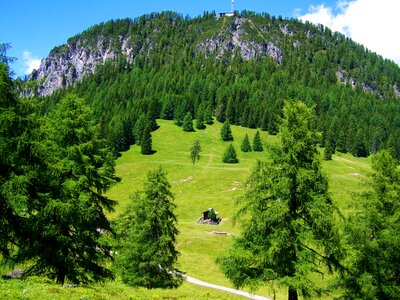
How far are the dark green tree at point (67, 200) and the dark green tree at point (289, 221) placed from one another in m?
7.01

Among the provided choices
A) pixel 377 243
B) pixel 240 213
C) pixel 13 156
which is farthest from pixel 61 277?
pixel 377 243

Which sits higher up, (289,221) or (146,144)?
(289,221)

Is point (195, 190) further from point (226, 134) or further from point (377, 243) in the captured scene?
point (377, 243)

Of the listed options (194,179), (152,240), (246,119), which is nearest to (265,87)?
(246,119)

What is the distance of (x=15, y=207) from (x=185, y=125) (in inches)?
4901

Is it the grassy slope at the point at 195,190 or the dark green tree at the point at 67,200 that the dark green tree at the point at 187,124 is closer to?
the grassy slope at the point at 195,190

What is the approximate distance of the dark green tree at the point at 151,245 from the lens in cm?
2706

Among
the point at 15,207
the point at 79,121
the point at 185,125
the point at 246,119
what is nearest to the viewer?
the point at 15,207

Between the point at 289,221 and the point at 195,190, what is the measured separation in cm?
6514

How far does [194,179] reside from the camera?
87.1 m

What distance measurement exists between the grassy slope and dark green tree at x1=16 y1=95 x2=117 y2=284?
80.9 inches

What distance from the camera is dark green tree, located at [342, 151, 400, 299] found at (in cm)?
1906

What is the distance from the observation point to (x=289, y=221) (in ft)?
51.2

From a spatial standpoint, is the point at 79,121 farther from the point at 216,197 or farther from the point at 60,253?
the point at 216,197
